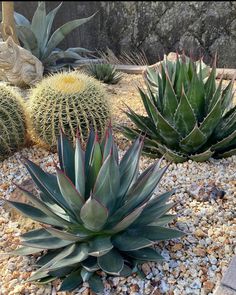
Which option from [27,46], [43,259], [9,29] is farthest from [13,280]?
[27,46]

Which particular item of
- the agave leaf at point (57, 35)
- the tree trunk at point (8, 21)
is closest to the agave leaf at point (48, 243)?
the tree trunk at point (8, 21)

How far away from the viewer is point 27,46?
5.89 m

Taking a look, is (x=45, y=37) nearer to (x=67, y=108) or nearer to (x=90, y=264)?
(x=67, y=108)

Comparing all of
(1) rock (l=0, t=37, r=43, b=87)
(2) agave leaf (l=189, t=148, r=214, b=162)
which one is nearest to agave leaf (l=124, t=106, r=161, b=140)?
(2) agave leaf (l=189, t=148, r=214, b=162)

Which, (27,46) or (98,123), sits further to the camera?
(27,46)

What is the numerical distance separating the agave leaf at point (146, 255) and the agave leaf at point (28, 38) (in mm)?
4063

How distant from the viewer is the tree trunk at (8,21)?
16.8ft

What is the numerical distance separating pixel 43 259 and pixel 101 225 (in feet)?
1.31

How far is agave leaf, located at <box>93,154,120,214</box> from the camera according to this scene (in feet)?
7.41

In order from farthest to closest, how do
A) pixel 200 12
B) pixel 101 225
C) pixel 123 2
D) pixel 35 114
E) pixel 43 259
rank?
pixel 123 2 → pixel 200 12 → pixel 35 114 → pixel 43 259 → pixel 101 225

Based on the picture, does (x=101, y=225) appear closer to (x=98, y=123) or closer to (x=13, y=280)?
(x=13, y=280)

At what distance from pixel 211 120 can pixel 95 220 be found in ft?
5.08

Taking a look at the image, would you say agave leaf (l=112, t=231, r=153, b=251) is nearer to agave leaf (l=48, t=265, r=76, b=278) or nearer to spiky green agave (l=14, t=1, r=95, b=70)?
agave leaf (l=48, t=265, r=76, b=278)

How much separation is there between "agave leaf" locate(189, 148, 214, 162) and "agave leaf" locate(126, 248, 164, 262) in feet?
4.13
